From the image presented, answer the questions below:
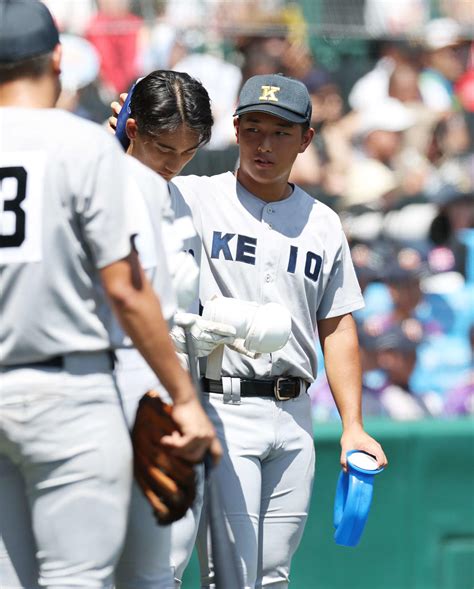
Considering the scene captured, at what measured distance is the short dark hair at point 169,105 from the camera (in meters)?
3.46

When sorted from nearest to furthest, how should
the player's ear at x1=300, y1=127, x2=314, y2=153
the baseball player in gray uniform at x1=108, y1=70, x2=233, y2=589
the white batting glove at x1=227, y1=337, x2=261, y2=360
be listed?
1. the baseball player in gray uniform at x1=108, y1=70, x2=233, y2=589
2. the white batting glove at x1=227, y1=337, x2=261, y2=360
3. the player's ear at x1=300, y1=127, x2=314, y2=153

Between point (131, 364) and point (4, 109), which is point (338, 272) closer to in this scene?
point (131, 364)

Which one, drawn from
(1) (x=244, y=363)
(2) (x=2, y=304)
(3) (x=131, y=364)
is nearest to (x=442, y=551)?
(1) (x=244, y=363)

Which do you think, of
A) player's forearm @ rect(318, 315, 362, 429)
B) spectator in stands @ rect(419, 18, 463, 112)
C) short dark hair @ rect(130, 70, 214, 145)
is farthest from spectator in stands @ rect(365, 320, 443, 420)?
short dark hair @ rect(130, 70, 214, 145)

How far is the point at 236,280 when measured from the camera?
3.69m

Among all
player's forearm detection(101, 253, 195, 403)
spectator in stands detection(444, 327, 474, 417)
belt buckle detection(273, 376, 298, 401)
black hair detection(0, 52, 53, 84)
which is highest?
black hair detection(0, 52, 53, 84)

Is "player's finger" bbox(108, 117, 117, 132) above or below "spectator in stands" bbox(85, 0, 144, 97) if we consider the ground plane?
below

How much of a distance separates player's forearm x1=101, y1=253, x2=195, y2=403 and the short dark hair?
1.01 meters

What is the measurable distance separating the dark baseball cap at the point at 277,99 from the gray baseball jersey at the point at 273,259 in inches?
11.5

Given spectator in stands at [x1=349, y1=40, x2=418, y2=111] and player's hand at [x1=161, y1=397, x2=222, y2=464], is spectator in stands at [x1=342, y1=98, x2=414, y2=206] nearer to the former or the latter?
spectator in stands at [x1=349, y1=40, x2=418, y2=111]

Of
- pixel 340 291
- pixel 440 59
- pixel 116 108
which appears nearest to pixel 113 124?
pixel 116 108

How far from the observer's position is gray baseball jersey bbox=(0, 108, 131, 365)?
8.20ft

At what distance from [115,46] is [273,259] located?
351 centimetres

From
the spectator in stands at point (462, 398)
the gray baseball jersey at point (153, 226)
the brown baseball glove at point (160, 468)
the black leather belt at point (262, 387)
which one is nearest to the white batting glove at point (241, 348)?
the black leather belt at point (262, 387)
